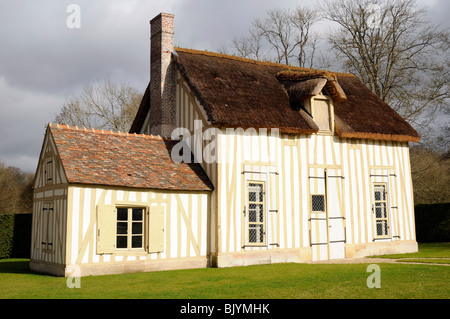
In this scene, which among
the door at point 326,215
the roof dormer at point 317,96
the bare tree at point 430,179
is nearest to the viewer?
the door at point 326,215

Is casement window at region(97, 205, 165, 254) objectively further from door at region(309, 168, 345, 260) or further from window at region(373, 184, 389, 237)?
window at region(373, 184, 389, 237)

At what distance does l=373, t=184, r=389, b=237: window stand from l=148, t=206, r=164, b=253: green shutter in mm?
7366

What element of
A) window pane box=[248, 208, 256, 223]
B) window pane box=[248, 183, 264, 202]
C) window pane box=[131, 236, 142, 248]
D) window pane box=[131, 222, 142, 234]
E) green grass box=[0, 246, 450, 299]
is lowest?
green grass box=[0, 246, 450, 299]

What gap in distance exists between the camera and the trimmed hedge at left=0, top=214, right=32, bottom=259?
1756 centimetres

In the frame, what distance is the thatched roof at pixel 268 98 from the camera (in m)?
13.4

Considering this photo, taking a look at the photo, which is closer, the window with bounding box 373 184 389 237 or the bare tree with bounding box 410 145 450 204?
the window with bounding box 373 184 389 237

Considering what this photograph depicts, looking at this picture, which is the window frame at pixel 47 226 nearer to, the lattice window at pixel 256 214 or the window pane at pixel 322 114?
the lattice window at pixel 256 214

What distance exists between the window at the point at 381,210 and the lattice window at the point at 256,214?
14.2 ft

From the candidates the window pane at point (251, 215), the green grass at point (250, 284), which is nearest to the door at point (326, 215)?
the window pane at point (251, 215)

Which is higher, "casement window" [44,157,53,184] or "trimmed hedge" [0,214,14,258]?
Result: "casement window" [44,157,53,184]

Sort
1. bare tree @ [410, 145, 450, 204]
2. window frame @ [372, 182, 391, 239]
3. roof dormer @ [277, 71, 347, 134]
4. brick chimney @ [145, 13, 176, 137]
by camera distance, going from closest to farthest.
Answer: roof dormer @ [277, 71, 347, 134]
brick chimney @ [145, 13, 176, 137]
window frame @ [372, 182, 391, 239]
bare tree @ [410, 145, 450, 204]

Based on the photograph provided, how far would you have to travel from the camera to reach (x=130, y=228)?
11672 mm

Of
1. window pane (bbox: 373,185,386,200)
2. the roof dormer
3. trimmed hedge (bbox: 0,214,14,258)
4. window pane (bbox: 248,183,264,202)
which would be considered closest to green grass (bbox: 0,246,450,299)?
window pane (bbox: 248,183,264,202)
